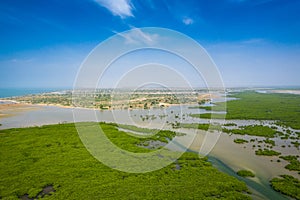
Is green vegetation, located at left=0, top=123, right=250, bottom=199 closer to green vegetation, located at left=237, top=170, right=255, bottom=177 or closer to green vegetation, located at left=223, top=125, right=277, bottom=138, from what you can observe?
green vegetation, located at left=237, top=170, right=255, bottom=177

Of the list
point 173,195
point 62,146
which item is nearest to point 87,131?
point 62,146

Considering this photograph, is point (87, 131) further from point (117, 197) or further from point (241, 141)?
point (241, 141)

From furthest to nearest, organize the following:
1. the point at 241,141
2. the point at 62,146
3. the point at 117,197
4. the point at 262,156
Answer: the point at 241,141, the point at 62,146, the point at 262,156, the point at 117,197

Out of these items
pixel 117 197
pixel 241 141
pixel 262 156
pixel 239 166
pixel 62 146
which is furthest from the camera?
pixel 241 141

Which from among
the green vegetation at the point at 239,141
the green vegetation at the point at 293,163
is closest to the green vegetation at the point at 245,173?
the green vegetation at the point at 293,163

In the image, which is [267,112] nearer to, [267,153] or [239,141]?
[239,141]

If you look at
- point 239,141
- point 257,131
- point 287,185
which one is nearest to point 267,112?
point 257,131
